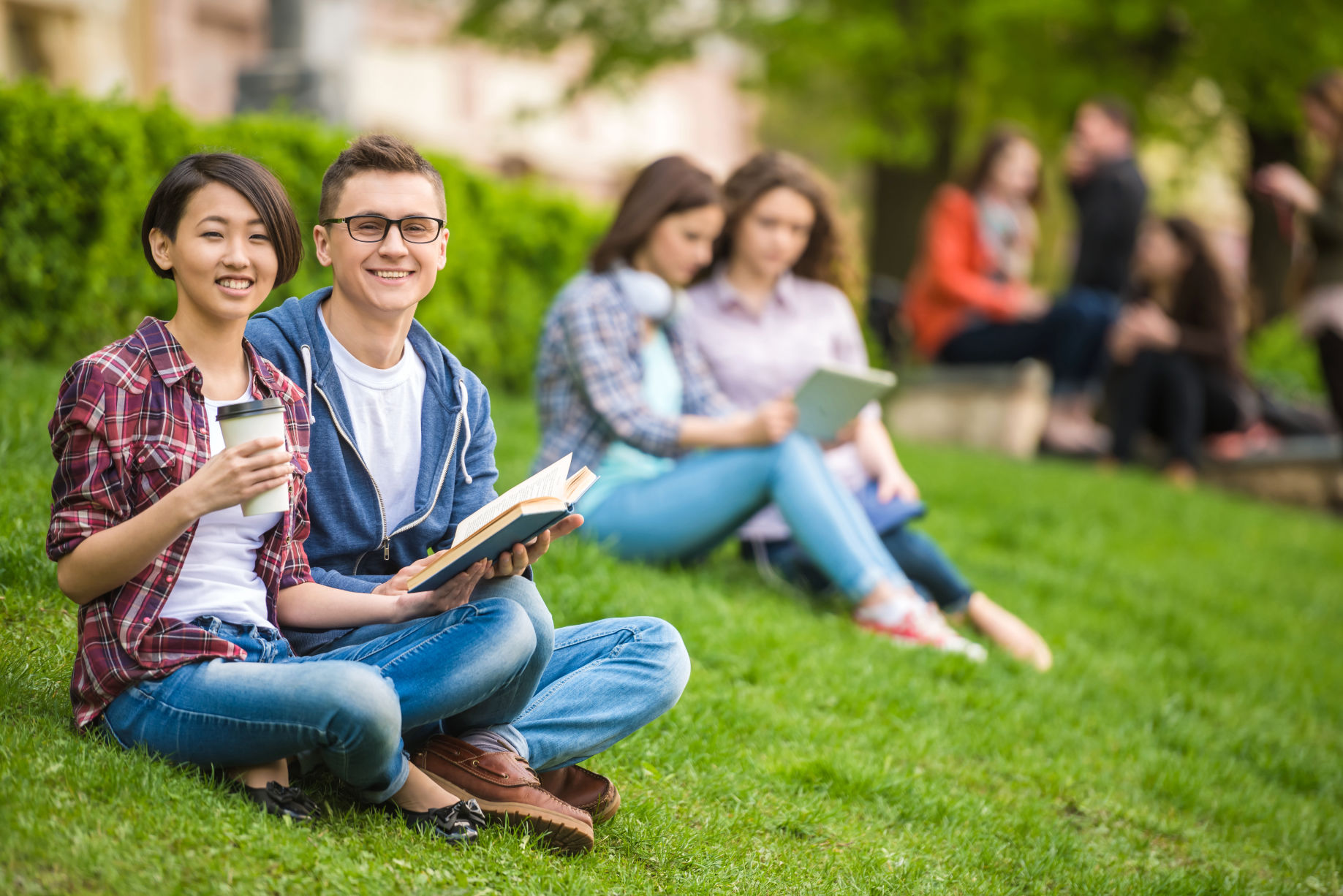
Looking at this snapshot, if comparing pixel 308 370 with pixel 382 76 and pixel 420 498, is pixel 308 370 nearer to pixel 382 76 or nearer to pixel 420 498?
pixel 420 498

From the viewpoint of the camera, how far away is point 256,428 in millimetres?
2182

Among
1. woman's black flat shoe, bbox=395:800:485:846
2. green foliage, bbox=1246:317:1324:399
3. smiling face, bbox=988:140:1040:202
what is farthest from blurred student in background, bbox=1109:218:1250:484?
woman's black flat shoe, bbox=395:800:485:846

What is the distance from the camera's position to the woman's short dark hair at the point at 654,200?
4570 mm

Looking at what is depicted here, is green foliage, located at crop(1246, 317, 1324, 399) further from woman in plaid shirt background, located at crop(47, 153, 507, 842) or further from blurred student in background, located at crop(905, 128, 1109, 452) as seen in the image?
woman in plaid shirt background, located at crop(47, 153, 507, 842)

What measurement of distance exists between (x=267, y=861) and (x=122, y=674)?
443 millimetres

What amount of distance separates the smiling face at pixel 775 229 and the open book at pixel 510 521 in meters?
2.75

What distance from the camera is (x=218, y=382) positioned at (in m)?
2.43

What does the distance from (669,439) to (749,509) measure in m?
0.42

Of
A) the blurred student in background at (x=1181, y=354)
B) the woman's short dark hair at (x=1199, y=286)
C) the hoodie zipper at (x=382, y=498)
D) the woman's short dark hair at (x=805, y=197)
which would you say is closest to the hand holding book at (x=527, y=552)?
the hoodie zipper at (x=382, y=498)

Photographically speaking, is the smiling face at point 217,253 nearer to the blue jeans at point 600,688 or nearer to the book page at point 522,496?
the book page at point 522,496

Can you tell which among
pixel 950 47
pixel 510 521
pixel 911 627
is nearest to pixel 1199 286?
pixel 950 47

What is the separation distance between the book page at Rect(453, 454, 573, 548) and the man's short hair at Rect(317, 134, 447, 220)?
0.57 m

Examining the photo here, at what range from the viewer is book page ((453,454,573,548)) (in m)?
2.36

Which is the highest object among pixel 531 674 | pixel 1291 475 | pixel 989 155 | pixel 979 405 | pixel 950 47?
pixel 950 47
